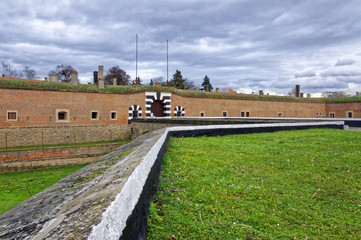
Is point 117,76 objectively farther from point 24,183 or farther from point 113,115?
point 24,183

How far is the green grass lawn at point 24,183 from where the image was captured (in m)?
12.4

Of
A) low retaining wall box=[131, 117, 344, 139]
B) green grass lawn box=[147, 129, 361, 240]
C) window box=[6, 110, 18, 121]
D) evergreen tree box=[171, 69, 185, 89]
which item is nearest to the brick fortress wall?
window box=[6, 110, 18, 121]

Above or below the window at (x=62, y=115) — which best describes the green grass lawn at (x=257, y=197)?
below

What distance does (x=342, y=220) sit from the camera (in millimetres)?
2848

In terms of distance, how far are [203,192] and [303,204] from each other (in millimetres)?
1324

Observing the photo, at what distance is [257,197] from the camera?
344 centimetres

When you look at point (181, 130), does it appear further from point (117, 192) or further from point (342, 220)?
point (117, 192)

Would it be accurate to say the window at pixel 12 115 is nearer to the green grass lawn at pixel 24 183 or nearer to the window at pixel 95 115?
the green grass lawn at pixel 24 183

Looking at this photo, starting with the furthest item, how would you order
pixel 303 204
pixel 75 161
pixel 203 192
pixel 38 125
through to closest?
pixel 38 125 < pixel 75 161 < pixel 203 192 < pixel 303 204

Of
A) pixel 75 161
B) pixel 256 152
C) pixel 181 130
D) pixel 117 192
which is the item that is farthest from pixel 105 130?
pixel 117 192

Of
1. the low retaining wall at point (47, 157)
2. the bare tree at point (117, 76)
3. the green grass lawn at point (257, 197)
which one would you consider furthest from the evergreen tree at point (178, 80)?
the green grass lawn at point (257, 197)

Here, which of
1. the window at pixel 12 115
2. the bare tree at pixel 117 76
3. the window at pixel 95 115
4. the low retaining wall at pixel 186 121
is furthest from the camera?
the bare tree at pixel 117 76

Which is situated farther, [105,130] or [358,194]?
[105,130]

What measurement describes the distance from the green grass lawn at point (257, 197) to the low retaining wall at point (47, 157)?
16597 mm
